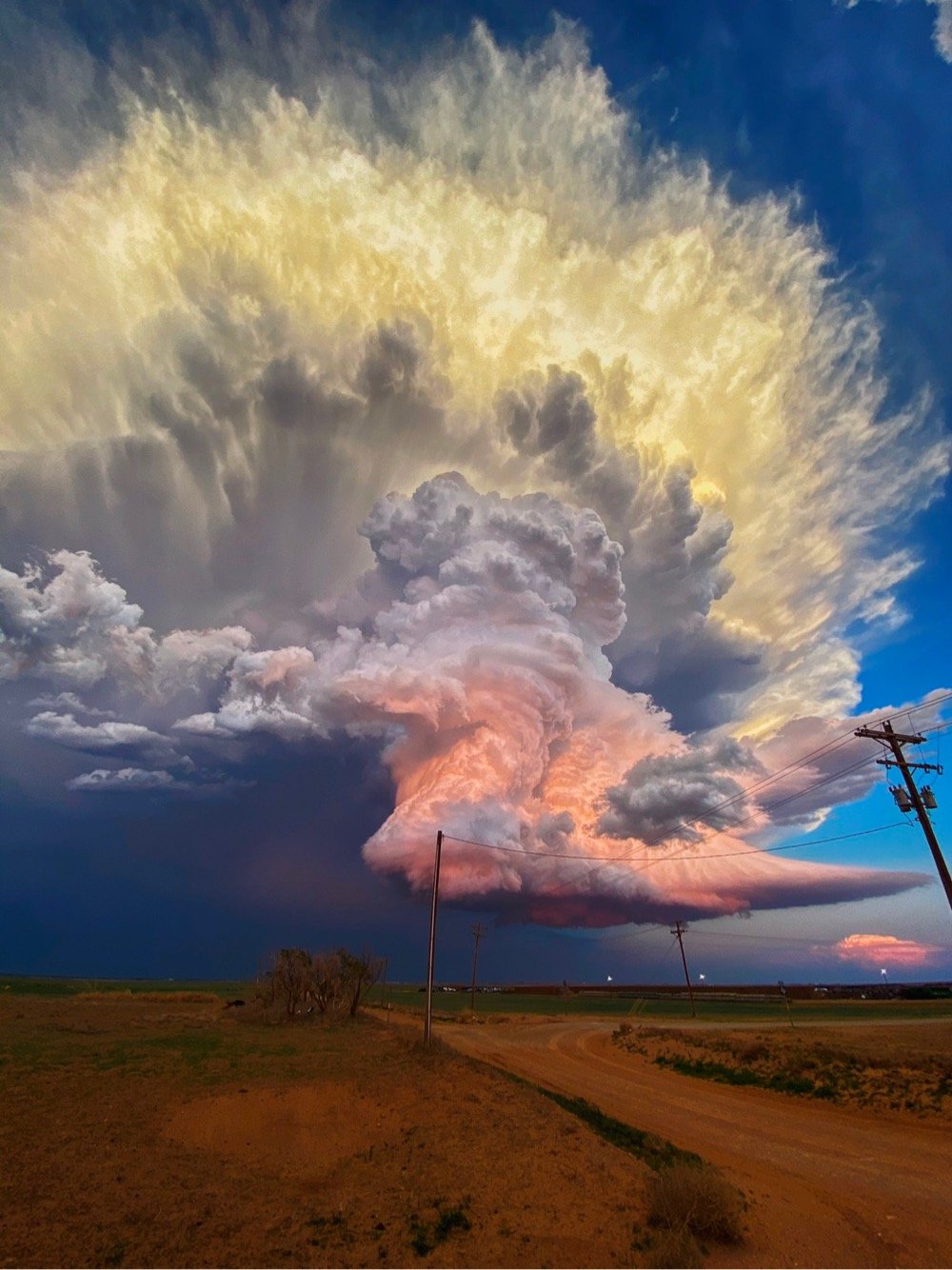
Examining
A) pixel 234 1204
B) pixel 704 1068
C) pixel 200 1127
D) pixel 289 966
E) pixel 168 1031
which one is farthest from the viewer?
pixel 289 966

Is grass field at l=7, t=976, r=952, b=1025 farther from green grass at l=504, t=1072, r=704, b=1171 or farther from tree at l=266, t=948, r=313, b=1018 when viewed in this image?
green grass at l=504, t=1072, r=704, b=1171

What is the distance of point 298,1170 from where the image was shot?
45.2 feet

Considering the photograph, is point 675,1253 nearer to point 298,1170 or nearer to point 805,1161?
point 298,1170

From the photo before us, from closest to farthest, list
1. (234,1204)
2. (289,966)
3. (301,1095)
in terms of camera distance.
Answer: (234,1204) < (301,1095) < (289,966)

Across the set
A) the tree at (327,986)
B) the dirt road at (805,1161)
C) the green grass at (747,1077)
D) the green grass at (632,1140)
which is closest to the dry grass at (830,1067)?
the green grass at (747,1077)

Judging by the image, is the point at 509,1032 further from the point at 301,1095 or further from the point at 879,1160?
the point at 879,1160

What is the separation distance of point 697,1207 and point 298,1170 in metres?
8.39

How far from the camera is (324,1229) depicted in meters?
10.6

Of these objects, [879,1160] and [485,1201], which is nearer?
[485,1201]

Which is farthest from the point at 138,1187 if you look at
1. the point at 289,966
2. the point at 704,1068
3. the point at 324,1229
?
the point at 289,966

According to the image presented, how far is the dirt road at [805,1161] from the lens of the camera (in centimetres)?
1064

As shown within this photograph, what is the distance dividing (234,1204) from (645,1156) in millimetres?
9642

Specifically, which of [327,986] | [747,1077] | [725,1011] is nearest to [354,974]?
[327,986]

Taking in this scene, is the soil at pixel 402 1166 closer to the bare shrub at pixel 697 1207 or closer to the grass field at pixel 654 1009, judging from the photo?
the bare shrub at pixel 697 1207
